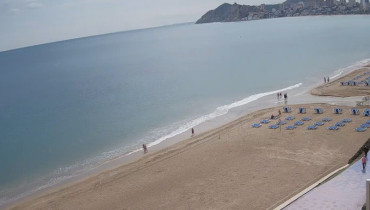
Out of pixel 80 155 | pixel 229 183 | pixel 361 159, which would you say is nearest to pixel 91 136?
pixel 80 155

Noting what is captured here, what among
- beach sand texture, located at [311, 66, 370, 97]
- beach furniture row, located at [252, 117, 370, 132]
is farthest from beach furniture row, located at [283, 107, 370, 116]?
beach sand texture, located at [311, 66, 370, 97]

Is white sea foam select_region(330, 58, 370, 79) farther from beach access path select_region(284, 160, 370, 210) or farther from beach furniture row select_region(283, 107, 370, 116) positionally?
beach access path select_region(284, 160, 370, 210)

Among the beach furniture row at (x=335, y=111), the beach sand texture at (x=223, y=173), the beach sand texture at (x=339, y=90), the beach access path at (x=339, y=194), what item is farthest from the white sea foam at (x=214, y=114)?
the beach access path at (x=339, y=194)

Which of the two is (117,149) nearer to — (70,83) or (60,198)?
(60,198)

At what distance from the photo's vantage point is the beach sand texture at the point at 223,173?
18.8 metres

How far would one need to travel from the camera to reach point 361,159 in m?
16.8

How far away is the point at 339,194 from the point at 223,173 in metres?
8.40

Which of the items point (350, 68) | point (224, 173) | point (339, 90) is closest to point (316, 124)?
point (224, 173)

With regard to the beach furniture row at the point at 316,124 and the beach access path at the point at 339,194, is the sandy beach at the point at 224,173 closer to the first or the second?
the beach furniture row at the point at 316,124

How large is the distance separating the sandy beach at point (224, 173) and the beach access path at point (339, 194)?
2308mm

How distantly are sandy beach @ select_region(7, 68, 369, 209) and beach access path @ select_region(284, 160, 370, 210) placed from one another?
7.57 ft

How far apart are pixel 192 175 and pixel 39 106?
37.8 metres

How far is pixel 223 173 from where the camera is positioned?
21766 mm

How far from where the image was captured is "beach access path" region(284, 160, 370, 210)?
1348 centimetres
